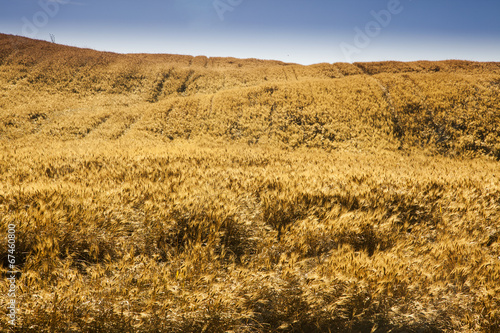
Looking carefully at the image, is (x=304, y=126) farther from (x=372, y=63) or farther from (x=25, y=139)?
(x=372, y=63)

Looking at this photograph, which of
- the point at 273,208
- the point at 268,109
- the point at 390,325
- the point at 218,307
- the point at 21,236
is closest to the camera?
the point at 218,307

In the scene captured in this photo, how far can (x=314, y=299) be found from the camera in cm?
282

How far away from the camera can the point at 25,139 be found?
1703 cm

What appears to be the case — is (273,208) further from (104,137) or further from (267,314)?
(104,137)

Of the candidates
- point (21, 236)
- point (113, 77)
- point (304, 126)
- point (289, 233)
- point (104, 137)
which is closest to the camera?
point (21, 236)

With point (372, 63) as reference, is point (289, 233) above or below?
below

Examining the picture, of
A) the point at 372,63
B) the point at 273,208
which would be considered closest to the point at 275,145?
the point at 273,208

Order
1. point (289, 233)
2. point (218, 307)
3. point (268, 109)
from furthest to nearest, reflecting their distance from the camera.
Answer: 1. point (268, 109)
2. point (289, 233)
3. point (218, 307)

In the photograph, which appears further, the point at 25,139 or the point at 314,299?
the point at 25,139

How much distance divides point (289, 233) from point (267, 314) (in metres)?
1.55

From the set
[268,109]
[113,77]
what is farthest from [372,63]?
[113,77]

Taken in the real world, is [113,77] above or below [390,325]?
above

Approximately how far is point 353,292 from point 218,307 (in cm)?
166

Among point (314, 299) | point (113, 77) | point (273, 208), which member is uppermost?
point (113, 77)
